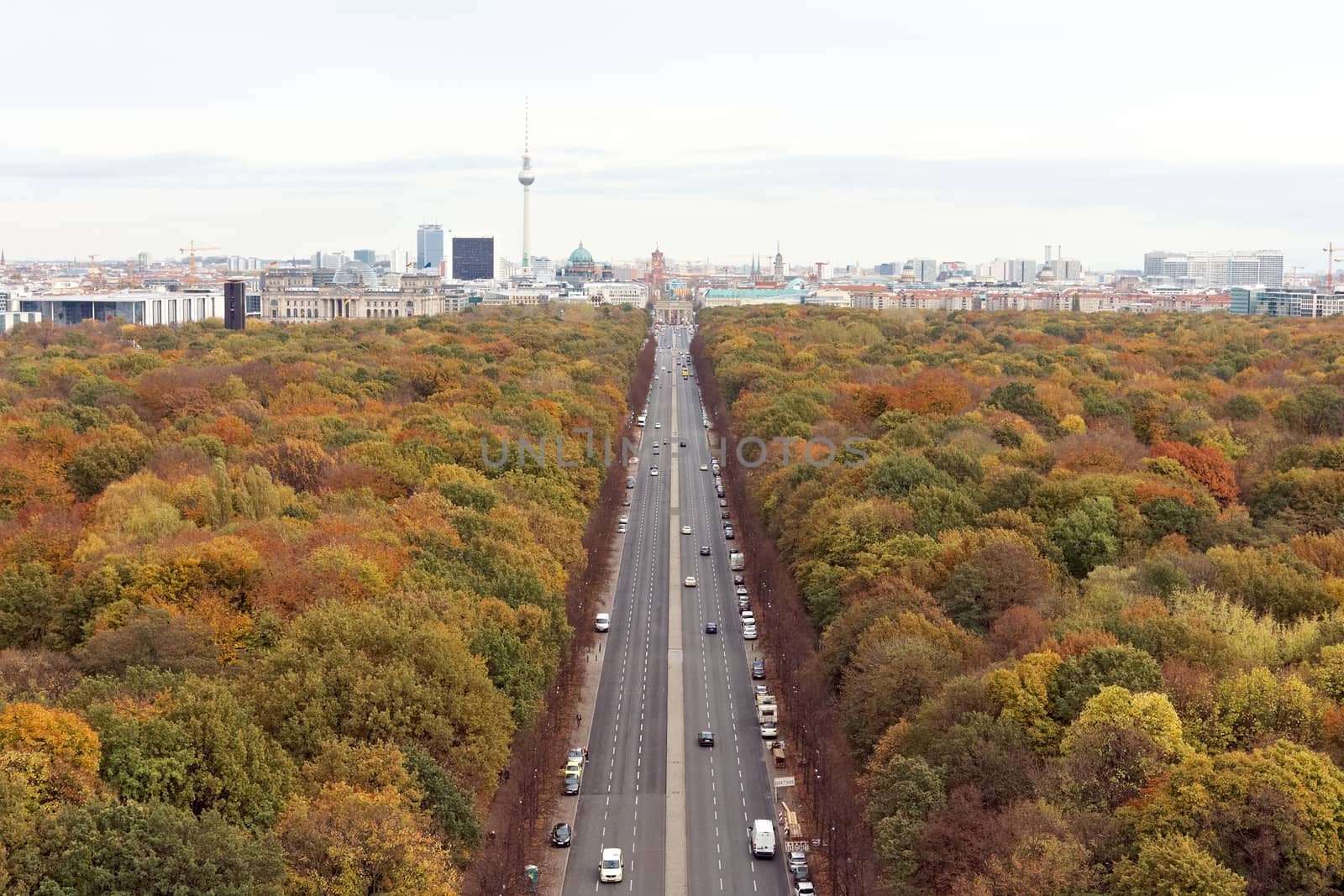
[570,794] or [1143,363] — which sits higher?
[1143,363]

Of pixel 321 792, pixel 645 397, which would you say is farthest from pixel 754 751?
pixel 645 397

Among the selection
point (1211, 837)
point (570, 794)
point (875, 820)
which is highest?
point (1211, 837)

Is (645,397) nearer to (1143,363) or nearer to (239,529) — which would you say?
(1143,363)

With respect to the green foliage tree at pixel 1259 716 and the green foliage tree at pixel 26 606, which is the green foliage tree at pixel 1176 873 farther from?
the green foliage tree at pixel 26 606

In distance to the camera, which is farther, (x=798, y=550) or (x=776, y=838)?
(x=798, y=550)

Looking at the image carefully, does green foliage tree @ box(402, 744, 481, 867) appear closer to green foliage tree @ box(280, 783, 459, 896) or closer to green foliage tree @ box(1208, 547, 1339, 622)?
green foliage tree @ box(280, 783, 459, 896)

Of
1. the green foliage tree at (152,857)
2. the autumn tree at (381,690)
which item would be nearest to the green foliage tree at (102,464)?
the autumn tree at (381,690)
